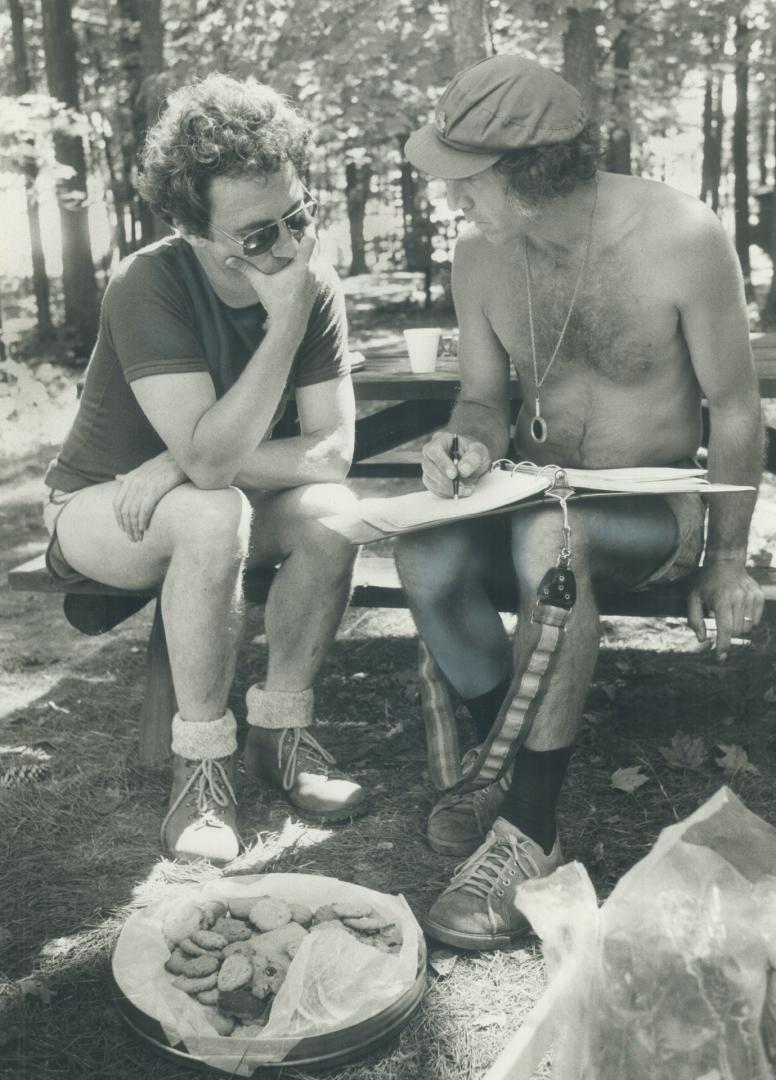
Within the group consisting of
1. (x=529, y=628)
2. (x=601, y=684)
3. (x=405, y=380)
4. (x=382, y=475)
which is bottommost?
(x=601, y=684)

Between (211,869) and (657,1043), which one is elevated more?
(657,1043)

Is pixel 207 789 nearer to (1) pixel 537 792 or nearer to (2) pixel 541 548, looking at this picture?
(1) pixel 537 792

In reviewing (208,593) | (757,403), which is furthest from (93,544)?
(757,403)

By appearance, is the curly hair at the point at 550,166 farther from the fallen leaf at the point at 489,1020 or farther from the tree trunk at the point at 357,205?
the tree trunk at the point at 357,205

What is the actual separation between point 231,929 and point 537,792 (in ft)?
2.33

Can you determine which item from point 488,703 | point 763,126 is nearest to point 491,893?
point 488,703

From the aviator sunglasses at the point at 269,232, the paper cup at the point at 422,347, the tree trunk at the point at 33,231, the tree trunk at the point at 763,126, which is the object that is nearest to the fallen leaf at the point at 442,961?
the aviator sunglasses at the point at 269,232

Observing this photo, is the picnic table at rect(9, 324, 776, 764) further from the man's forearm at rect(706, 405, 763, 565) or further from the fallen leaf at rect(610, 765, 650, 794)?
the fallen leaf at rect(610, 765, 650, 794)

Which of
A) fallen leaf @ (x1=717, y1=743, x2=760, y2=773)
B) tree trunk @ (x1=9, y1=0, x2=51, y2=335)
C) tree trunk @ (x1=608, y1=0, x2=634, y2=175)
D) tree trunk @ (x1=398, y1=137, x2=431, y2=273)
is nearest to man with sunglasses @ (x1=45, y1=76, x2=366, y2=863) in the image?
fallen leaf @ (x1=717, y1=743, x2=760, y2=773)

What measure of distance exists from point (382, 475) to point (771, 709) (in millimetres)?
1723

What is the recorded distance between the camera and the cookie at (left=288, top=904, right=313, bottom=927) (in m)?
2.31

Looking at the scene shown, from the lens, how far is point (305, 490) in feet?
10.1

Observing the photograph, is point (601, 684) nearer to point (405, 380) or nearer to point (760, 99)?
point (405, 380)

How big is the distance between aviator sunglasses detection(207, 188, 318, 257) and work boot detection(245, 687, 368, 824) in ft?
3.69
